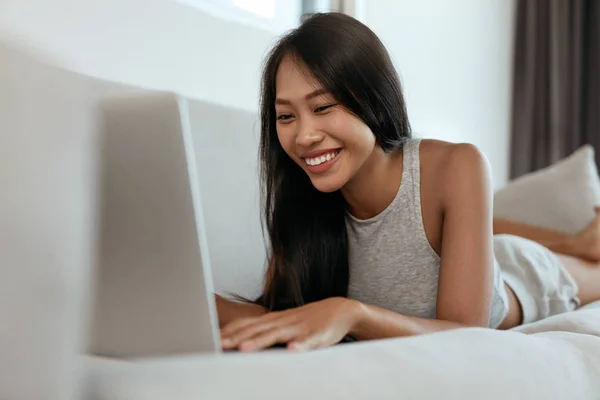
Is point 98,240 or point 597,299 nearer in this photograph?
point 98,240

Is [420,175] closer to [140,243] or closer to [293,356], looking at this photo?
[140,243]

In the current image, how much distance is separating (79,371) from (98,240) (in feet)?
0.94

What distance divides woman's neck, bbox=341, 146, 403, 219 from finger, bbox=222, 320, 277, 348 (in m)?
0.56

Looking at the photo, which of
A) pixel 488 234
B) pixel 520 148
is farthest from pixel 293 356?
pixel 520 148

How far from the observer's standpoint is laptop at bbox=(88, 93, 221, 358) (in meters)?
0.73

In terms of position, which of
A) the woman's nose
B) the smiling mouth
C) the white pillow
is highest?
the woman's nose

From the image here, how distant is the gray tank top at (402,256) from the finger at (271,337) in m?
0.56

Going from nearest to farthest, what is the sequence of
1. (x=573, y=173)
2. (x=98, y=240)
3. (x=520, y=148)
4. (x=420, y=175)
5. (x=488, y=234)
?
(x=98, y=240)
(x=488, y=234)
(x=420, y=175)
(x=573, y=173)
(x=520, y=148)

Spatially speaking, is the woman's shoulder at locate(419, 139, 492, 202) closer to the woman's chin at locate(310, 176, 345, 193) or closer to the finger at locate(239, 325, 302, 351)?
the woman's chin at locate(310, 176, 345, 193)

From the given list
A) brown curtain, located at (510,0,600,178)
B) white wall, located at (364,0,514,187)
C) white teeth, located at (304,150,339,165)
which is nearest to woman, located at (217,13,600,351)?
white teeth, located at (304,150,339,165)

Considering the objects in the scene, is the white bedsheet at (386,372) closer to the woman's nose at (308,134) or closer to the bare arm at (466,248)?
the bare arm at (466,248)

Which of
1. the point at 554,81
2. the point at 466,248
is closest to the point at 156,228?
the point at 466,248

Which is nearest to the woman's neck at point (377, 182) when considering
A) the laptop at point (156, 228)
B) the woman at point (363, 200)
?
the woman at point (363, 200)

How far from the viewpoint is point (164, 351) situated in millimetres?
776
